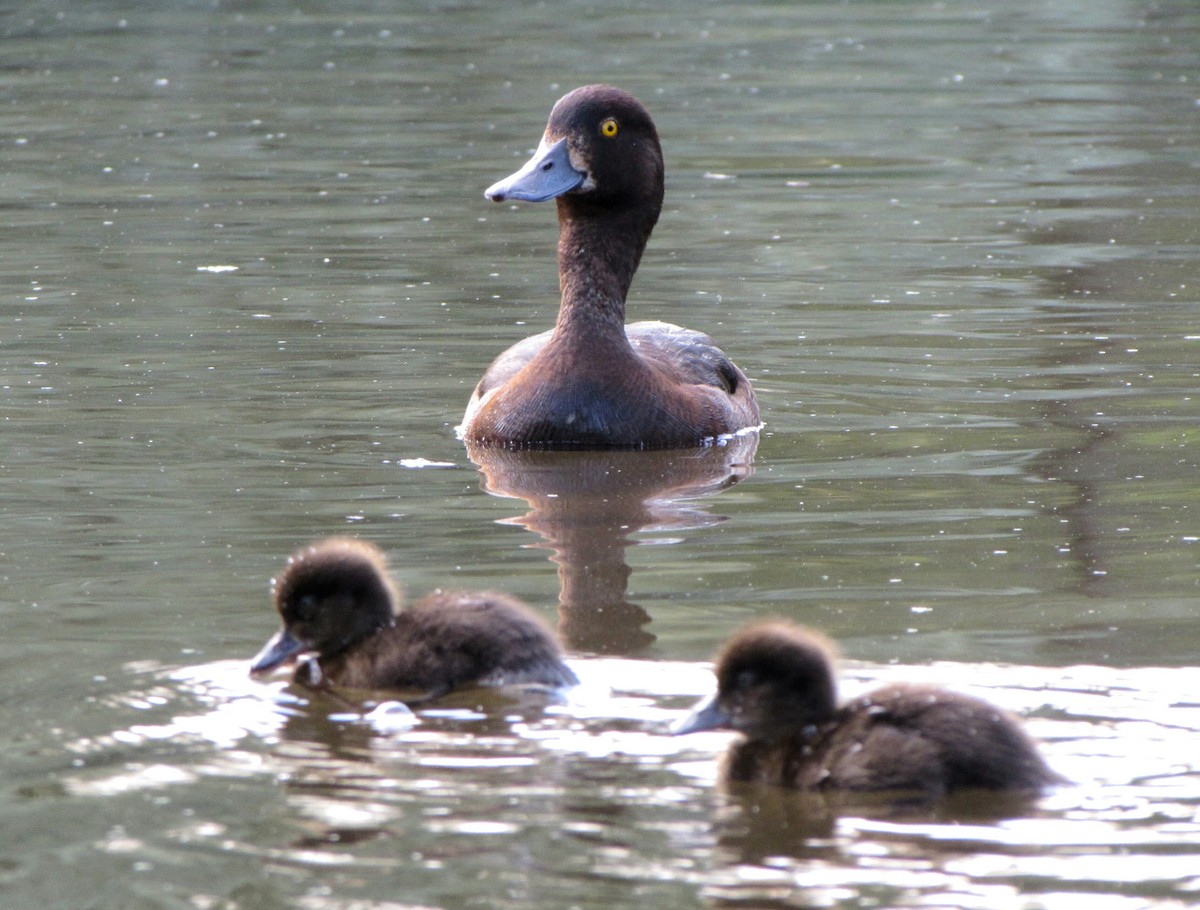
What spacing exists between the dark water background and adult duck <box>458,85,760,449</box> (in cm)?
27

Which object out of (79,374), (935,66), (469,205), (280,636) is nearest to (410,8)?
(935,66)

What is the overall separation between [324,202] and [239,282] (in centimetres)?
369

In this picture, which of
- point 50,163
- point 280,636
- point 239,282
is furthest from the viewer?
point 50,163

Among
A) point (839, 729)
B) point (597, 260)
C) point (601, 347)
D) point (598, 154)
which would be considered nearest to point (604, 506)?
point (601, 347)

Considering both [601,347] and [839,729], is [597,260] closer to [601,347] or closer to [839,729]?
[601,347]

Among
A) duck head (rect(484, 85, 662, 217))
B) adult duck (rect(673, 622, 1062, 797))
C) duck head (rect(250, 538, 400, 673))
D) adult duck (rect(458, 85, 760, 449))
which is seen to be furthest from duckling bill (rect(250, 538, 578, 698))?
duck head (rect(484, 85, 662, 217))

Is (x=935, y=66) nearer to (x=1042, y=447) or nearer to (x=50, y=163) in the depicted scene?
(x=50, y=163)

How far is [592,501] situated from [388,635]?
2.51 metres

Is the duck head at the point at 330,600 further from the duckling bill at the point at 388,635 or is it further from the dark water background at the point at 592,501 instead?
the dark water background at the point at 592,501

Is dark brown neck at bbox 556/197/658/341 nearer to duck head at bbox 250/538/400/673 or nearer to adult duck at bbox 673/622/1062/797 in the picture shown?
duck head at bbox 250/538/400/673

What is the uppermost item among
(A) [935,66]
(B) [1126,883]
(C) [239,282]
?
(A) [935,66]

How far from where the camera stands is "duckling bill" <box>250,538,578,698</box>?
563 centimetres

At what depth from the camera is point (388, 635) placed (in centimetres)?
583

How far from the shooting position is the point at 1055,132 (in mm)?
20344
